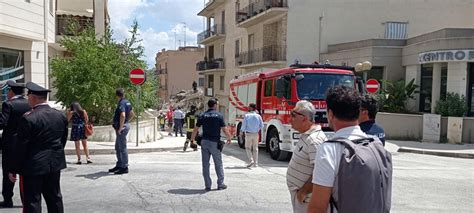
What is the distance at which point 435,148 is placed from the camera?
17312 mm

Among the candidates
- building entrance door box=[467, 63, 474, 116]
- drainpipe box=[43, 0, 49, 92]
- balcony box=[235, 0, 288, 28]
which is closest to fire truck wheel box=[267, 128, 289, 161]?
drainpipe box=[43, 0, 49, 92]

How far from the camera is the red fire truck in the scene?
40.8ft

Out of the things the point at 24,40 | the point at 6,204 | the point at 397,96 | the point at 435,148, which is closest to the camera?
the point at 6,204

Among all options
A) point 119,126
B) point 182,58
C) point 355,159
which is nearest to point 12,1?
point 119,126

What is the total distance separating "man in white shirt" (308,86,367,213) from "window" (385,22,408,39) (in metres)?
29.8

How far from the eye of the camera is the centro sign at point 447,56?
1972cm

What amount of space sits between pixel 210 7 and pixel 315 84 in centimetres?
3790

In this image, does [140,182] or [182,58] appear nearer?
[140,182]

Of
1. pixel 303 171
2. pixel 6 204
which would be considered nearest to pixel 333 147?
pixel 303 171

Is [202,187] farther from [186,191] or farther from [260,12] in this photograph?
[260,12]

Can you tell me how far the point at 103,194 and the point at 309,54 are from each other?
24.1 meters

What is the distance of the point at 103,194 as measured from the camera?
25.6 feet

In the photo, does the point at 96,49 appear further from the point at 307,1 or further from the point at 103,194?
the point at 307,1

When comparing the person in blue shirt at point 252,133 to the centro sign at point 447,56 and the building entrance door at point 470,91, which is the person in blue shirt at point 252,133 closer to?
the centro sign at point 447,56
